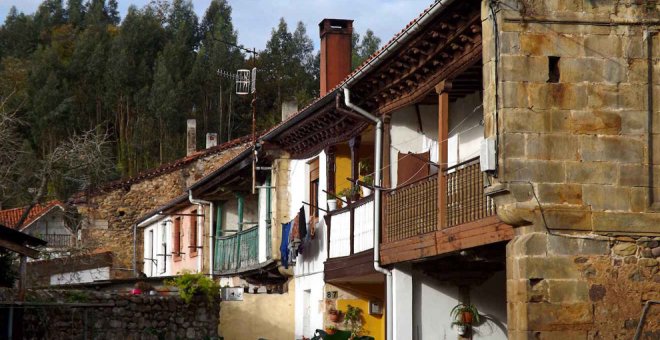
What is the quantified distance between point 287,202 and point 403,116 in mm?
6852

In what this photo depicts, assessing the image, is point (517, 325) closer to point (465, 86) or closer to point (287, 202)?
point (465, 86)

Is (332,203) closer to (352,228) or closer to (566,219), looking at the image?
(352,228)

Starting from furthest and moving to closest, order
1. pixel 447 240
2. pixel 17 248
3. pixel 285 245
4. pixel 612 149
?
1. pixel 285 245
2. pixel 17 248
3. pixel 447 240
4. pixel 612 149

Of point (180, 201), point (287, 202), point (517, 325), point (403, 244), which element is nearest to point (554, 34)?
point (517, 325)

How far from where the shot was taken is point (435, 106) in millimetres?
20906

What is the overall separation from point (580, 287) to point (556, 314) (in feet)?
1.37

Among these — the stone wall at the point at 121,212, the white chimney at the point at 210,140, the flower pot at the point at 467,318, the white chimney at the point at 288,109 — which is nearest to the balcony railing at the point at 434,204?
the flower pot at the point at 467,318

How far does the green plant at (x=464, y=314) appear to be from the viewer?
19.7m

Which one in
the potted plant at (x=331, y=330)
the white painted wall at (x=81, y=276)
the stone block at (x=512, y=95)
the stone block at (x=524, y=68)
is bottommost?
the potted plant at (x=331, y=330)

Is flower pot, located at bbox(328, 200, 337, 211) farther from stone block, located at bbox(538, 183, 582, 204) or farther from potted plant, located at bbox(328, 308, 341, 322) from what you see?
stone block, located at bbox(538, 183, 582, 204)

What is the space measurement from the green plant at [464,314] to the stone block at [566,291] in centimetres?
526

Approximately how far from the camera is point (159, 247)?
43844mm

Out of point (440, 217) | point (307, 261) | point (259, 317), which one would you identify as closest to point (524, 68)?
point (440, 217)

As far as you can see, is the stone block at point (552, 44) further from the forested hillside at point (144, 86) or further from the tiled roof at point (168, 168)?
the forested hillside at point (144, 86)
